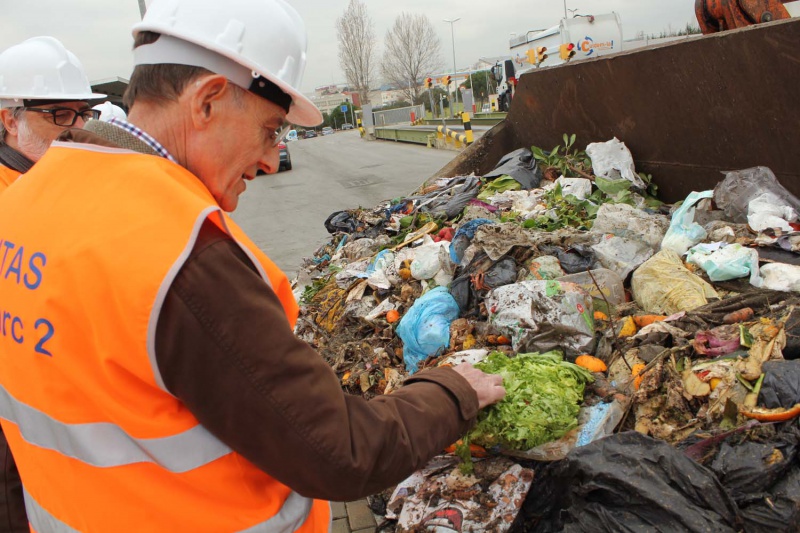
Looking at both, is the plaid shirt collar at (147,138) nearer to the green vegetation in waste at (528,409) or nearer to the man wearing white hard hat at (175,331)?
the man wearing white hard hat at (175,331)

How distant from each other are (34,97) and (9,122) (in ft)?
0.63

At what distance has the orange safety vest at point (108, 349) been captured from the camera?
99 cm

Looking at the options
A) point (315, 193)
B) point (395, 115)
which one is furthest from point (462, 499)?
point (395, 115)

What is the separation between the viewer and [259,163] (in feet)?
4.43

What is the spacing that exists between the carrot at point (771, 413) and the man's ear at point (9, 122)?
3.61 m

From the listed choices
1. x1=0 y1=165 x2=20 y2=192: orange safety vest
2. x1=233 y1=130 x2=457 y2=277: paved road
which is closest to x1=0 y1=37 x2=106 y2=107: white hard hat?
x1=0 y1=165 x2=20 y2=192: orange safety vest

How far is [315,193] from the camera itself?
1540 cm

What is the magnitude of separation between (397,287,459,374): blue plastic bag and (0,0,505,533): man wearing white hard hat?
2.40 meters

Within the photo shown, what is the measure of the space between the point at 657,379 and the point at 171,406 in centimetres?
224

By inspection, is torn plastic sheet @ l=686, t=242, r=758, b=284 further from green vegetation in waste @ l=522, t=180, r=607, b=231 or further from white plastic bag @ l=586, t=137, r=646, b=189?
white plastic bag @ l=586, t=137, r=646, b=189

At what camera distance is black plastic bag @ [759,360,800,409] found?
219cm

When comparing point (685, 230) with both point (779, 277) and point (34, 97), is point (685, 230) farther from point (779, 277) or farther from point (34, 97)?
point (34, 97)

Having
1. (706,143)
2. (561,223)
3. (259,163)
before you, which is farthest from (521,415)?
(706,143)

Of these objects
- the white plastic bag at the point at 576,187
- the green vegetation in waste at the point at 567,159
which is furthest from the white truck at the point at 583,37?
the white plastic bag at the point at 576,187
